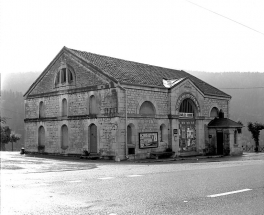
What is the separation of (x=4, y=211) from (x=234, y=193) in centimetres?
591

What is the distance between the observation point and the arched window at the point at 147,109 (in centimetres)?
3064

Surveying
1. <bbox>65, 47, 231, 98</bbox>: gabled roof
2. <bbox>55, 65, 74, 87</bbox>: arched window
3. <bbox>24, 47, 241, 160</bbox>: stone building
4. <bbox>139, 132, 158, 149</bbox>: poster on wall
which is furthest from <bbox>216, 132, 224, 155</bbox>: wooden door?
<bbox>55, 65, 74, 87</bbox>: arched window

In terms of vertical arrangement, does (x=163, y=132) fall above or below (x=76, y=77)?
below

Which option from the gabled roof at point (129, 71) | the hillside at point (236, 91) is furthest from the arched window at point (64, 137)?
the hillside at point (236, 91)

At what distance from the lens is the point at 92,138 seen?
30.3 meters

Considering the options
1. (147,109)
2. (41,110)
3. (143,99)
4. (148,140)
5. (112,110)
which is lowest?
(148,140)

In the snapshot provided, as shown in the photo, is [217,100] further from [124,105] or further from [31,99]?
[31,99]

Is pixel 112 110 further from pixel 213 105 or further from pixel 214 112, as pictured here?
pixel 214 112

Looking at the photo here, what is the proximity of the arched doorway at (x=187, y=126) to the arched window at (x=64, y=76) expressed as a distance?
10.6 meters

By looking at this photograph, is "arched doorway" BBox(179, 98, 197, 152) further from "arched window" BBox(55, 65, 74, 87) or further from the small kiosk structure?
"arched window" BBox(55, 65, 74, 87)

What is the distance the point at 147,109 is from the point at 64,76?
821 centimetres

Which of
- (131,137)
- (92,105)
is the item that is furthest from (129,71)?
(131,137)

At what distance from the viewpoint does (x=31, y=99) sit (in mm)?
36531

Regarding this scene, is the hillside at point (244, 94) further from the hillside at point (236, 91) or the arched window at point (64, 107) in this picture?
the arched window at point (64, 107)
